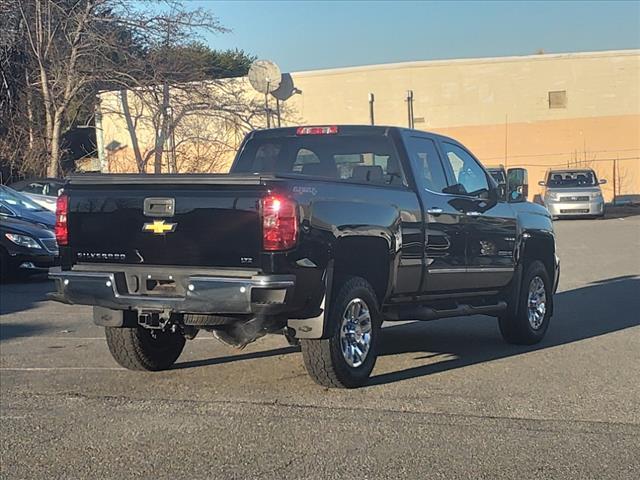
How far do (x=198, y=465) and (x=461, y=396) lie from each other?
2.42 m

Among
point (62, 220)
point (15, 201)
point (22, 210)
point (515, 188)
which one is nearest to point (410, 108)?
point (15, 201)

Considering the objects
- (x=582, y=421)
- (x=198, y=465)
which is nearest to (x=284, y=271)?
(x=198, y=465)

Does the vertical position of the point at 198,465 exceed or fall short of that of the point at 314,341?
it falls short

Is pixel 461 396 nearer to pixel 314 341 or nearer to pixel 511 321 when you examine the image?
pixel 314 341

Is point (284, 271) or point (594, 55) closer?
point (284, 271)

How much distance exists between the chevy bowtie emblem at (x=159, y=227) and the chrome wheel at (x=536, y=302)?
4355 millimetres

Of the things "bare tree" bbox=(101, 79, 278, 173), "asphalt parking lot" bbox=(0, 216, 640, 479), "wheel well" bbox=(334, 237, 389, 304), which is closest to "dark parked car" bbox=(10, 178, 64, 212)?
"asphalt parking lot" bbox=(0, 216, 640, 479)

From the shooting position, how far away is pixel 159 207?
245 inches

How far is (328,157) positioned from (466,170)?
1.52 meters

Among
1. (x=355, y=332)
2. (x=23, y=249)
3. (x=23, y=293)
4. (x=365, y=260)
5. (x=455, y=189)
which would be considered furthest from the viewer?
(x=23, y=249)

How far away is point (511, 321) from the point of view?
8.81 metres

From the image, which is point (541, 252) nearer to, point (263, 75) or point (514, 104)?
point (263, 75)

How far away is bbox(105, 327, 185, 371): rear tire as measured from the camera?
286 inches

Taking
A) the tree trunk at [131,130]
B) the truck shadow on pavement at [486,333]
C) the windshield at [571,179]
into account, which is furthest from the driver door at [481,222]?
the tree trunk at [131,130]
